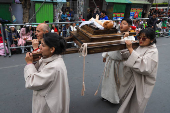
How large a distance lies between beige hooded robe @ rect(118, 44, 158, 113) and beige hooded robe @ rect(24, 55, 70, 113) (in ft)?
3.37

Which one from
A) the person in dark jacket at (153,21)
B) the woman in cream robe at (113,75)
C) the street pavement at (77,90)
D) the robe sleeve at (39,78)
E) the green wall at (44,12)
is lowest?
the street pavement at (77,90)

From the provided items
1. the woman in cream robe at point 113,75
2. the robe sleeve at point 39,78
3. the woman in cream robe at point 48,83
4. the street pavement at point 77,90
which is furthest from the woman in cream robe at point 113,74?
the robe sleeve at point 39,78

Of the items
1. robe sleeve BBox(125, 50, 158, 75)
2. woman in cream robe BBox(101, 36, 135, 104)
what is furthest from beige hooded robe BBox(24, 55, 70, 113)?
woman in cream robe BBox(101, 36, 135, 104)

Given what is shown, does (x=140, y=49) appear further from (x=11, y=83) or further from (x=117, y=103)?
(x=11, y=83)

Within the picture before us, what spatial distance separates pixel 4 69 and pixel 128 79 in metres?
3.95

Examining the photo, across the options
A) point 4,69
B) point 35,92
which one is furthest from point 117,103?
point 4,69

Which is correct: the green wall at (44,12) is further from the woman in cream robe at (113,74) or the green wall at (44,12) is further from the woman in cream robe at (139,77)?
the woman in cream robe at (139,77)

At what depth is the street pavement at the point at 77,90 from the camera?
3098mm

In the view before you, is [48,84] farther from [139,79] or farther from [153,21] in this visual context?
[153,21]

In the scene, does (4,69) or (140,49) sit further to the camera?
(4,69)

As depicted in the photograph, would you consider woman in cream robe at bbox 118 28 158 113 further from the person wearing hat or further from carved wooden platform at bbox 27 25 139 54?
the person wearing hat

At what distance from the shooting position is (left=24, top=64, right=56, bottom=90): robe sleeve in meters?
1.74

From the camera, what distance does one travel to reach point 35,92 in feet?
6.36

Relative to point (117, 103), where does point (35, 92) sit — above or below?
above
